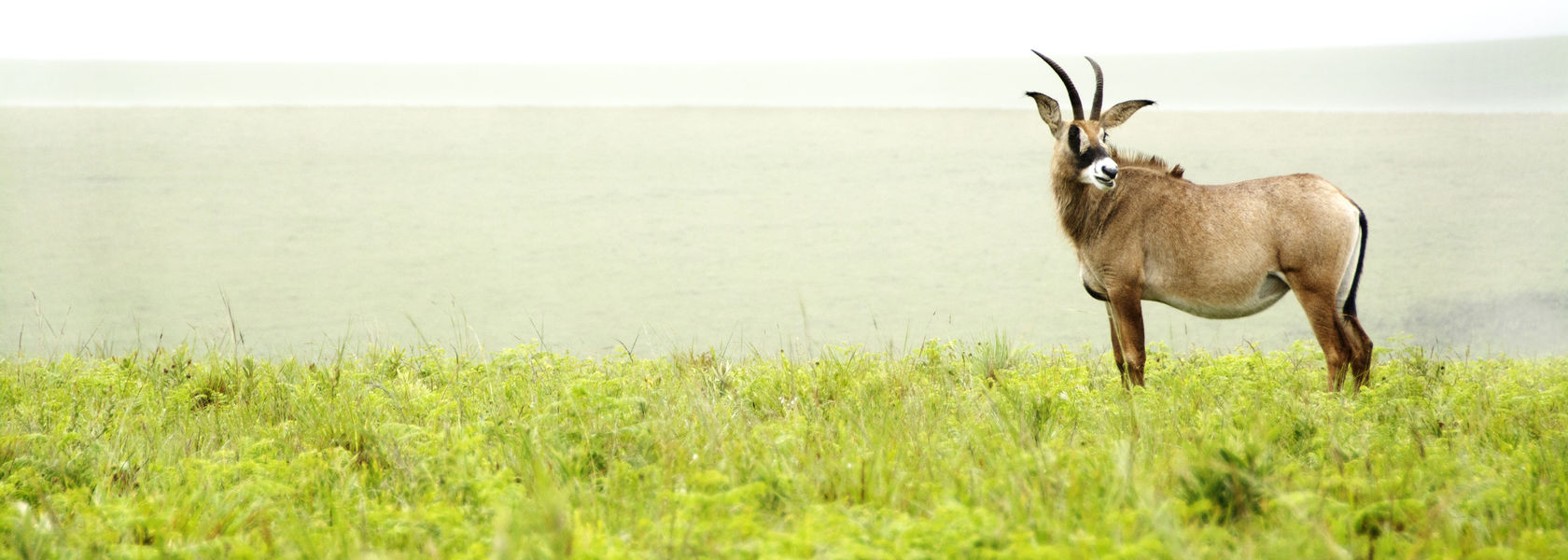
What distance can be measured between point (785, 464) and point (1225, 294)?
8.27 feet

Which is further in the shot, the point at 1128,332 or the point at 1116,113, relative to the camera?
the point at 1116,113

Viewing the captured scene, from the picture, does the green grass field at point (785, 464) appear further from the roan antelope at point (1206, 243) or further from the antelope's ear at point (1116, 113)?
the antelope's ear at point (1116, 113)

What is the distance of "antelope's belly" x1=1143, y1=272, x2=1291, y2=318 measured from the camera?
4.17m

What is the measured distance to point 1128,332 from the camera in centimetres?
414

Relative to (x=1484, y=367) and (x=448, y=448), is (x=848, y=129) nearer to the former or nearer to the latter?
(x=1484, y=367)

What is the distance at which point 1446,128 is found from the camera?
12234mm

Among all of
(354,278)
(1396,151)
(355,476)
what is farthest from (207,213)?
(1396,151)

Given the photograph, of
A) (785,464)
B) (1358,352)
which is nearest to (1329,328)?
(1358,352)

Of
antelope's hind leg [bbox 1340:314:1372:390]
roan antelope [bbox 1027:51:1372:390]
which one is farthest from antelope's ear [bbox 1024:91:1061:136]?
antelope's hind leg [bbox 1340:314:1372:390]

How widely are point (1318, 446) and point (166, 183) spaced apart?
11.4 metres

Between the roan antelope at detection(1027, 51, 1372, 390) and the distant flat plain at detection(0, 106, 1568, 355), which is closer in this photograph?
the roan antelope at detection(1027, 51, 1372, 390)

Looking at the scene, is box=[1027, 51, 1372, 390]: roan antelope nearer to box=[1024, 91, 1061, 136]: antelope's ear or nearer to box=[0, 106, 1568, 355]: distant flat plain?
box=[1024, 91, 1061, 136]: antelope's ear

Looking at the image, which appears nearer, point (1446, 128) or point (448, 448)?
point (448, 448)

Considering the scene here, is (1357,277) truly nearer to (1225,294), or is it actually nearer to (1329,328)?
(1329,328)
